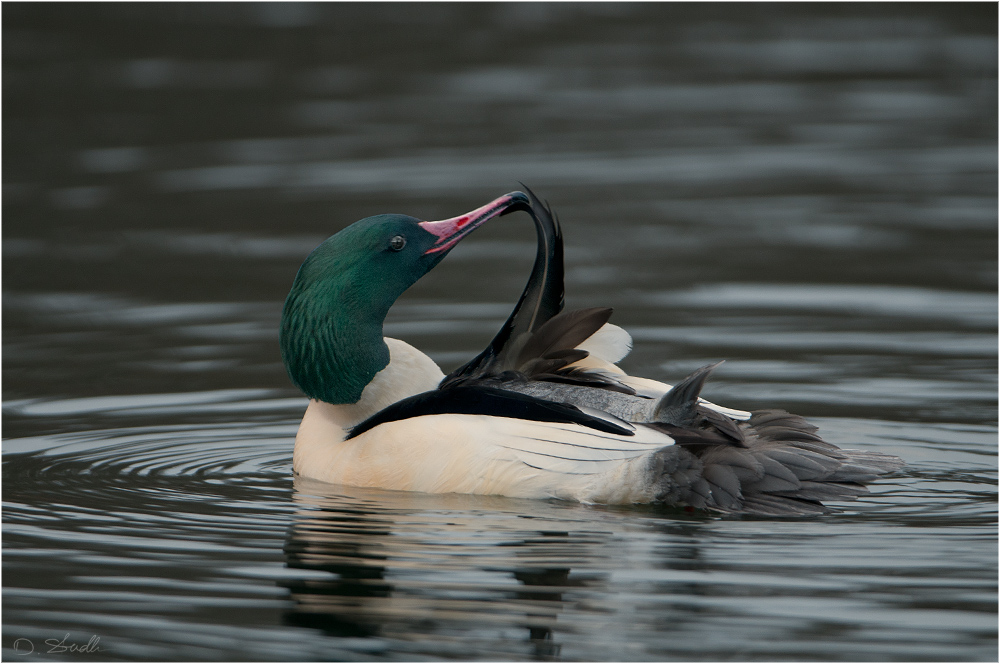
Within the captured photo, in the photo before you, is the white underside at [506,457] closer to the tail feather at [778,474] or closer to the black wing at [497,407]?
the black wing at [497,407]

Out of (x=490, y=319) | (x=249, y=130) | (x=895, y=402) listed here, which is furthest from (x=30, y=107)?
(x=895, y=402)

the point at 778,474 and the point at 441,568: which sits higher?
the point at 778,474

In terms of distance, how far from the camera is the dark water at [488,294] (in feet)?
16.2

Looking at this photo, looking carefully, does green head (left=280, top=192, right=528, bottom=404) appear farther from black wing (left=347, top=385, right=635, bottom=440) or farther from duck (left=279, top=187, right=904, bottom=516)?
black wing (left=347, top=385, right=635, bottom=440)

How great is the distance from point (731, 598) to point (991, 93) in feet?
44.0

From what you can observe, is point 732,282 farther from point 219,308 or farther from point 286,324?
point 286,324

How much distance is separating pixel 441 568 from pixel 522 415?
0.86 m

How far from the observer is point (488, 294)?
1027 cm

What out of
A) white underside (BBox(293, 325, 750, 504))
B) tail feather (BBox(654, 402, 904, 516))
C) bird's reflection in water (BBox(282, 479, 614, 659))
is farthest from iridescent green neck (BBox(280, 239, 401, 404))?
tail feather (BBox(654, 402, 904, 516))

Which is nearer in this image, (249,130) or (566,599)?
(566,599)

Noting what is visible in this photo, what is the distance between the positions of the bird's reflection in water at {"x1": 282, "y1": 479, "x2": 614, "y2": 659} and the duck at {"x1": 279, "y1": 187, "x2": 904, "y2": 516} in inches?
7.3

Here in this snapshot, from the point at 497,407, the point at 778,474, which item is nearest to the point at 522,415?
the point at 497,407

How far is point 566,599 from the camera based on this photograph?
4.96 meters

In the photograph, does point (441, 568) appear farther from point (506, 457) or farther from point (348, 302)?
point (348, 302)
